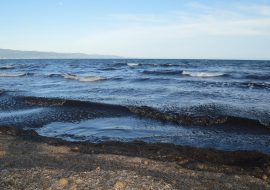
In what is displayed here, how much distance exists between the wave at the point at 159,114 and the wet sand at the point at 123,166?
3.23 metres

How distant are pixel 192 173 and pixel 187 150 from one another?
1817 mm

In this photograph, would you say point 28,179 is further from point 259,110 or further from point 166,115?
point 259,110

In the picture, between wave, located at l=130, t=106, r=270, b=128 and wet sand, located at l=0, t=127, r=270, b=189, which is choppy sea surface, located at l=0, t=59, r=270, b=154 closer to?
wave, located at l=130, t=106, r=270, b=128

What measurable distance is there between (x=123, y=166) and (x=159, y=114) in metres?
5.97

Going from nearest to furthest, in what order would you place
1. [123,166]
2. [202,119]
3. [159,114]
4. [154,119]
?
[123,166], [202,119], [154,119], [159,114]

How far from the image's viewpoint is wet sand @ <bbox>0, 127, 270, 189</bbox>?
586 centimetres

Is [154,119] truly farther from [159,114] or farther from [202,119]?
[202,119]

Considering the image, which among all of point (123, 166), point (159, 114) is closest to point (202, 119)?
point (159, 114)

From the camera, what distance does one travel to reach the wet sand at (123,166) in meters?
5.86

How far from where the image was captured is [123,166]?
7.03 meters

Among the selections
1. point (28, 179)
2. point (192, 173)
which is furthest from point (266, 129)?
point (28, 179)

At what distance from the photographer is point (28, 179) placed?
5984 millimetres

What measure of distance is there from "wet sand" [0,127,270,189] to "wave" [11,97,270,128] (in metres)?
3.23

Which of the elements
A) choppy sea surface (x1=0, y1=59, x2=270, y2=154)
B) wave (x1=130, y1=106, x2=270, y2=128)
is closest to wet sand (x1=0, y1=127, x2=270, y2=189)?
choppy sea surface (x1=0, y1=59, x2=270, y2=154)
